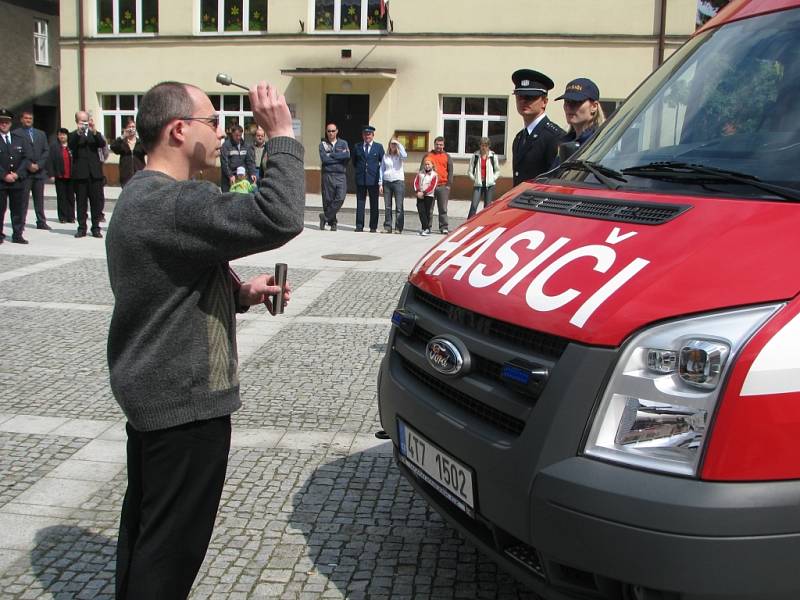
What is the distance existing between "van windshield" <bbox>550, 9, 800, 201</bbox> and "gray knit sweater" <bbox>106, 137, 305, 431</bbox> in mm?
1376

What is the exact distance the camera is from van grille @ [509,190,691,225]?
271 centimetres

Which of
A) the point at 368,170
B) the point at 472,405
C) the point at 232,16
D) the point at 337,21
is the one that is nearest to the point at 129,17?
the point at 232,16

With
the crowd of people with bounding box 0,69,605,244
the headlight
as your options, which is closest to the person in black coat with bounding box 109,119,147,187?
the crowd of people with bounding box 0,69,605,244

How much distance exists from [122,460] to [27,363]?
7.58ft

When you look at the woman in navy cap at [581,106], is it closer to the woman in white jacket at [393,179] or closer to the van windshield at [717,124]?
the van windshield at [717,124]

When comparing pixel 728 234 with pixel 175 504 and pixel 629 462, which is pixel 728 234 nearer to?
pixel 629 462

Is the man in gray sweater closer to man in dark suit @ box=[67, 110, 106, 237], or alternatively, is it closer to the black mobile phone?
the black mobile phone

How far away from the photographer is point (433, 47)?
2441 cm

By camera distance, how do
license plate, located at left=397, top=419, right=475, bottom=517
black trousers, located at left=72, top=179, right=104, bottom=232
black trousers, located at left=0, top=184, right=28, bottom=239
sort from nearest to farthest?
license plate, located at left=397, top=419, right=475, bottom=517 < black trousers, located at left=0, top=184, right=28, bottom=239 < black trousers, located at left=72, top=179, right=104, bottom=232

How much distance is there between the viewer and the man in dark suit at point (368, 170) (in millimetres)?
16312

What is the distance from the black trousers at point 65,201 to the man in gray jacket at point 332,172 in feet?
14.6

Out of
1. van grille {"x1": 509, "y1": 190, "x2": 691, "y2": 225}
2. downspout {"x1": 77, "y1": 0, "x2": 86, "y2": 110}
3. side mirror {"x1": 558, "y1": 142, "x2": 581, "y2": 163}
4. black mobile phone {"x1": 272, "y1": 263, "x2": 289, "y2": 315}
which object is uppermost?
downspout {"x1": 77, "y1": 0, "x2": 86, "y2": 110}

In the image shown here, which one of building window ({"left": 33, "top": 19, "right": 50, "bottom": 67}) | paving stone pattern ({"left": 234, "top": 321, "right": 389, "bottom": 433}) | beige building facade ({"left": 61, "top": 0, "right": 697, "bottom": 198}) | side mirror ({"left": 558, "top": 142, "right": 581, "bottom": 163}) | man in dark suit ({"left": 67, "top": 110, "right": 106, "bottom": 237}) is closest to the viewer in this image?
side mirror ({"left": 558, "top": 142, "right": 581, "bottom": 163})

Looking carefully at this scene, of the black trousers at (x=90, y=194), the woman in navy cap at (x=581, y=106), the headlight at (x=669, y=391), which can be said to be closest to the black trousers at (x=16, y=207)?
the black trousers at (x=90, y=194)
